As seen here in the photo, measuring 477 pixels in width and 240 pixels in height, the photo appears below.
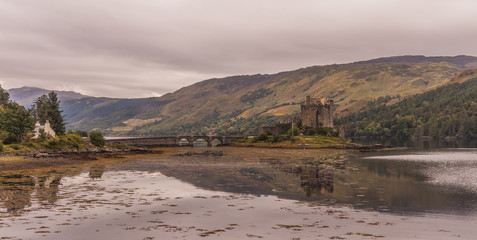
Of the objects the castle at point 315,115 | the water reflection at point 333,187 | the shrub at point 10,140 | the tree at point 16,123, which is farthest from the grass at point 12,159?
the castle at point 315,115

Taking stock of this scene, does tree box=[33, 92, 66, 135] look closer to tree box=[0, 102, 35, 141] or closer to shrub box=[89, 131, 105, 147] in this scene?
shrub box=[89, 131, 105, 147]

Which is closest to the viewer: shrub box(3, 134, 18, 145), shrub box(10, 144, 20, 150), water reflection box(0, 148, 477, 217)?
water reflection box(0, 148, 477, 217)

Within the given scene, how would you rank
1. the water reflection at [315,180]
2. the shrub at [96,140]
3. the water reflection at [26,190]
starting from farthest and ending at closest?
1. the shrub at [96,140]
2. the water reflection at [315,180]
3. the water reflection at [26,190]

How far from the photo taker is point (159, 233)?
23.1 metres

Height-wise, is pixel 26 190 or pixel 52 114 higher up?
pixel 52 114

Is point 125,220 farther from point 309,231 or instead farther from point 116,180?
point 116,180

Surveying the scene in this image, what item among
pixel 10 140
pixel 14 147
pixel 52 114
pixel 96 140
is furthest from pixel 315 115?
pixel 14 147

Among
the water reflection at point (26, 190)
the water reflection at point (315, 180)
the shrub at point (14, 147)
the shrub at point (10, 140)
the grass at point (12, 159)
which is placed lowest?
the water reflection at point (315, 180)

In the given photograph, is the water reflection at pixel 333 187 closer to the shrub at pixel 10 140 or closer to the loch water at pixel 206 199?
the loch water at pixel 206 199

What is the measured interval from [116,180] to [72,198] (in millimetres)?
13833

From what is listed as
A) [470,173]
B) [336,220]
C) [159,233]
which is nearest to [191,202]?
[159,233]

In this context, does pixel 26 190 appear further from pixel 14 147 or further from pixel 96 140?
pixel 96 140

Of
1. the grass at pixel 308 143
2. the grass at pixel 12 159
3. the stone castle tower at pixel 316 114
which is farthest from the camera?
the stone castle tower at pixel 316 114

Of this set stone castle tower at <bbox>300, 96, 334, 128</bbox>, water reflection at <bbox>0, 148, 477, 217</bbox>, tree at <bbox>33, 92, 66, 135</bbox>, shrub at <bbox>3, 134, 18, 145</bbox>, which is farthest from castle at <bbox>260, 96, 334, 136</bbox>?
shrub at <bbox>3, 134, 18, 145</bbox>
